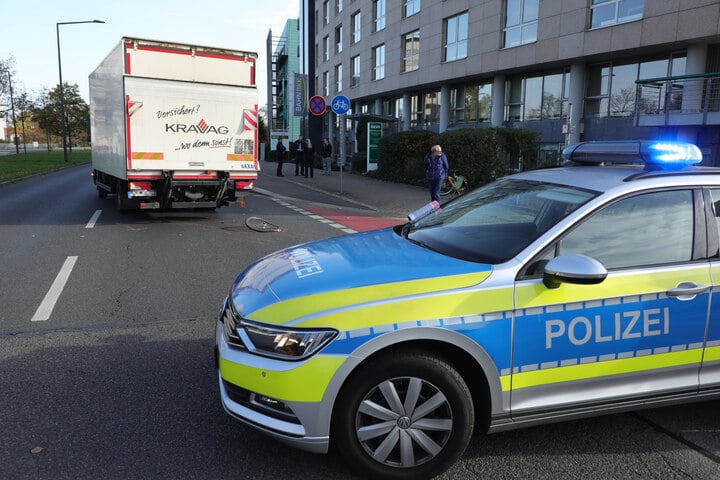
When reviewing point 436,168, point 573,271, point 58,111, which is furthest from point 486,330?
point 58,111

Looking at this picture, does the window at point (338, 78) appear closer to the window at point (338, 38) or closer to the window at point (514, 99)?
the window at point (338, 38)

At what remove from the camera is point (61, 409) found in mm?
3639

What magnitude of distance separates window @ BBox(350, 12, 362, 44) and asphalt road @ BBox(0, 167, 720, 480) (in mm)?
37590

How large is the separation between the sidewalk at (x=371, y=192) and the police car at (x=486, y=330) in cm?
1050

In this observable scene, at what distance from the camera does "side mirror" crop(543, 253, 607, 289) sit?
111 inches

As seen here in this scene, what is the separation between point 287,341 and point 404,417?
67 centimetres

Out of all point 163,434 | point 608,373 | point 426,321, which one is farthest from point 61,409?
point 608,373

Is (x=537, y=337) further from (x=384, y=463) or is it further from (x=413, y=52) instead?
(x=413, y=52)

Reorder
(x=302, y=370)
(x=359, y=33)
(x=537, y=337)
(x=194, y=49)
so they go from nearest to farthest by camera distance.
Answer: (x=302, y=370), (x=537, y=337), (x=194, y=49), (x=359, y=33)

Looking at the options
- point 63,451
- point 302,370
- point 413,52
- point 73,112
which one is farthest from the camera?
point 73,112

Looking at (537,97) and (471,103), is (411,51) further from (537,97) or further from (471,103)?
(537,97)

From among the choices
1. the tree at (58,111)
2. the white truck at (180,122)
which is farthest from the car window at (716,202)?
the tree at (58,111)

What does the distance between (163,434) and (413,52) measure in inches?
1290

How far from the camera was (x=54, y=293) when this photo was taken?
6336 mm
